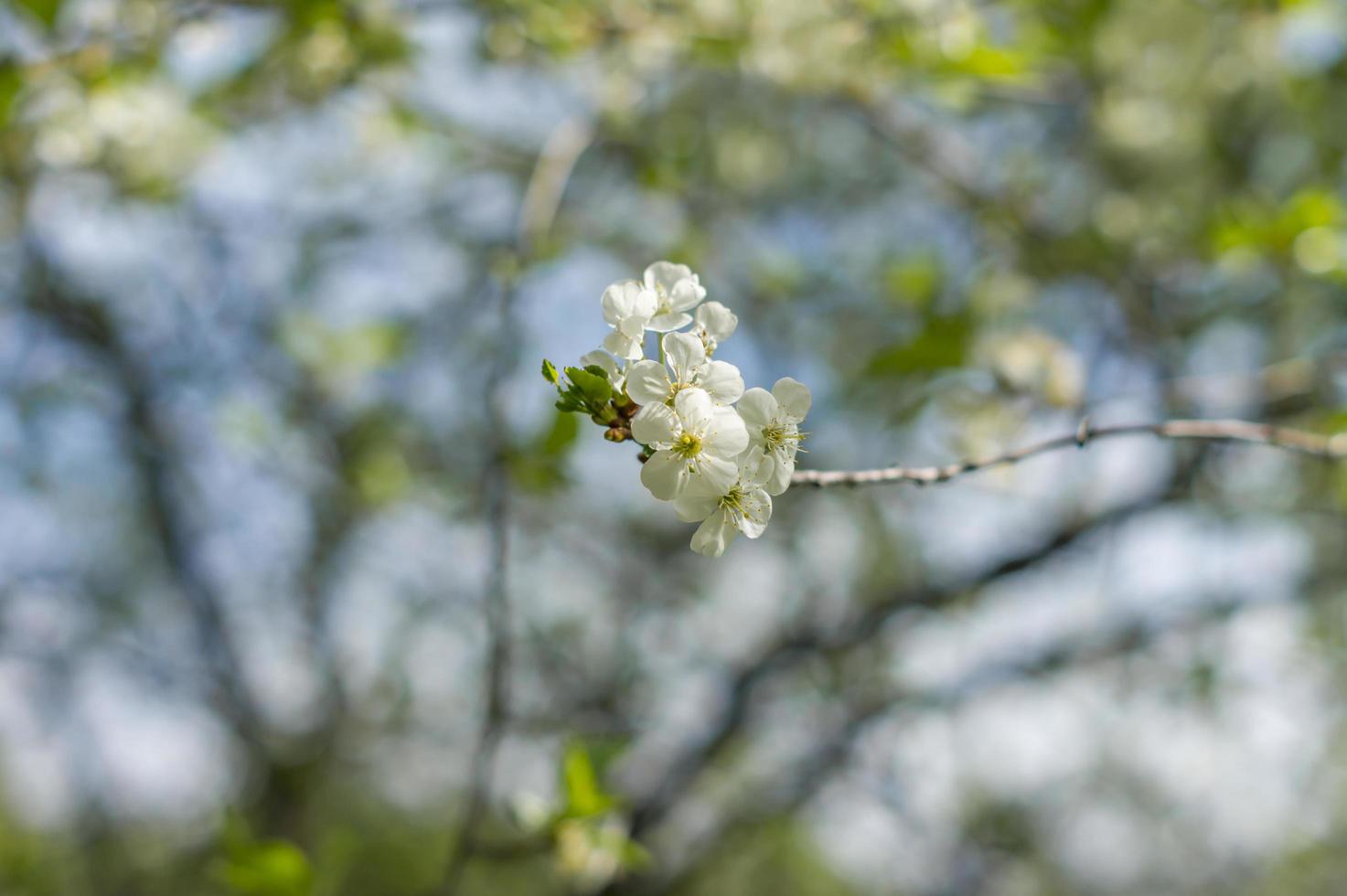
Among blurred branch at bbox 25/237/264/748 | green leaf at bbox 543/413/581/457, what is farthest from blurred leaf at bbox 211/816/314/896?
blurred branch at bbox 25/237/264/748

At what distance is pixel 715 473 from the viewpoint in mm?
828

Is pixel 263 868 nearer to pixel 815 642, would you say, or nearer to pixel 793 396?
pixel 793 396

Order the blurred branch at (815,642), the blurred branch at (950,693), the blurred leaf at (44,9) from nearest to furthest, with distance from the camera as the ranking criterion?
1. the blurred leaf at (44,9)
2. the blurred branch at (815,642)
3. the blurred branch at (950,693)

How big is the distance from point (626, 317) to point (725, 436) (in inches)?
6.1

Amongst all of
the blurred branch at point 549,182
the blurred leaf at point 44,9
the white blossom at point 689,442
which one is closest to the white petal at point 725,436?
the white blossom at point 689,442

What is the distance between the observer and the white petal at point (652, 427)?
2.68 ft

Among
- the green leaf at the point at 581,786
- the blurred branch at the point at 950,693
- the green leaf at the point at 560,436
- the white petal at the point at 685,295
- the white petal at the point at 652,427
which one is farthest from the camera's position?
the blurred branch at the point at 950,693

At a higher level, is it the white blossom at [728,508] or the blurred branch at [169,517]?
the blurred branch at [169,517]

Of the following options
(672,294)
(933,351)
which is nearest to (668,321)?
(672,294)

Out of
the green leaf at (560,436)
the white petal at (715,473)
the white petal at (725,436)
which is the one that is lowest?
the white petal at (715,473)

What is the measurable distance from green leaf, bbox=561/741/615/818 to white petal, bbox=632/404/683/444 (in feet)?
2.31

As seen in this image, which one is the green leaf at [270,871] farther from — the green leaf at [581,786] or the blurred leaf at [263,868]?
the green leaf at [581,786]

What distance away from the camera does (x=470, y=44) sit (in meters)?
2.89

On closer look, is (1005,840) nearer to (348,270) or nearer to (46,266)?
(348,270)
